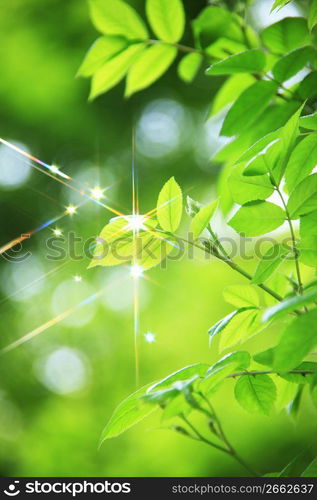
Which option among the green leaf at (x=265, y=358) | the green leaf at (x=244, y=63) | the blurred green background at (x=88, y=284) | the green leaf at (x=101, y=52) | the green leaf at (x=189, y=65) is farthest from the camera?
the blurred green background at (x=88, y=284)

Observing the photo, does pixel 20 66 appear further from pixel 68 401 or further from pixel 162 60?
pixel 162 60

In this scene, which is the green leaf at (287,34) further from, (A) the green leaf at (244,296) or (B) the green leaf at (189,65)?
(A) the green leaf at (244,296)

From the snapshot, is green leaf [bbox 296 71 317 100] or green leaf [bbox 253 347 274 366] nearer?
green leaf [bbox 253 347 274 366]

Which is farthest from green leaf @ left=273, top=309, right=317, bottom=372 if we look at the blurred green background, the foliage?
the blurred green background

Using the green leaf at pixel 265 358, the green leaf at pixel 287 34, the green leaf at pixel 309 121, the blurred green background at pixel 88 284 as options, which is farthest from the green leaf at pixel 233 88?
the blurred green background at pixel 88 284

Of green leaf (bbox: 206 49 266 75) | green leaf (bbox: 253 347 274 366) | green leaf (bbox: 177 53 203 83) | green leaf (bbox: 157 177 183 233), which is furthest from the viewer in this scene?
green leaf (bbox: 177 53 203 83)

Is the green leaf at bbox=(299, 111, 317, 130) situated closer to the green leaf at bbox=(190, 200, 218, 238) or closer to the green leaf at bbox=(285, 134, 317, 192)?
the green leaf at bbox=(285, 134, 317, 192)

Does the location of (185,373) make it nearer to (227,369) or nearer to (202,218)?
(227,369)

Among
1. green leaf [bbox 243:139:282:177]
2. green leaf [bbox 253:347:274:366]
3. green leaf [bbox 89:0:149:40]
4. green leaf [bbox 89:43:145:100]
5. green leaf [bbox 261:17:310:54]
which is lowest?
green leaf [bbox 253:347:274:366]
